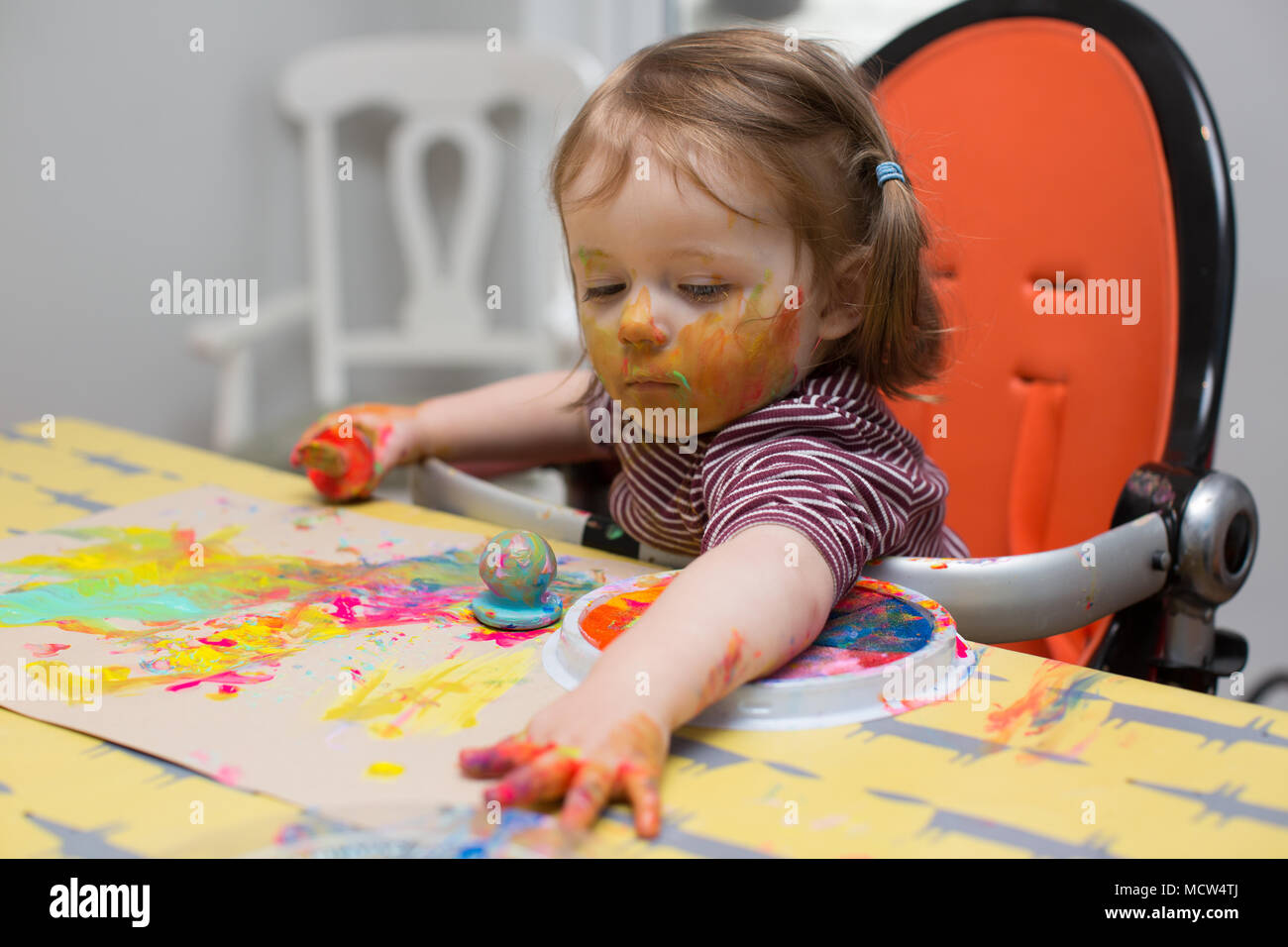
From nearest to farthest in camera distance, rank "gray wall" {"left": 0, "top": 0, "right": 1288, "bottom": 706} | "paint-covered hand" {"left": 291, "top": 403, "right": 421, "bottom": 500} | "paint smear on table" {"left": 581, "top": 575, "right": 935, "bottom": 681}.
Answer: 1. "paint smear on table" {"left": 581, "top": 575, "right": 935, "bottom": 681}
2. "paint-covered hand" {"left": 291, "top": 403, "right": 421, "bottom": 500}
3. "gray wall" {"left": 0, "top": 0, "right": 1288, "bottom": 706}

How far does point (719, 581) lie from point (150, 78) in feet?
4.31

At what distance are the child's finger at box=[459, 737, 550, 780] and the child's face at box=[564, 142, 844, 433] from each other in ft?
0.79

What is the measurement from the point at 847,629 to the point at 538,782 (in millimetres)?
200

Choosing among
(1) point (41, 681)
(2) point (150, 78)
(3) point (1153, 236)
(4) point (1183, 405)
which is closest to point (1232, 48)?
(3) point (1153, 236)

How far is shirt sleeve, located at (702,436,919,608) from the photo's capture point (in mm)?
553

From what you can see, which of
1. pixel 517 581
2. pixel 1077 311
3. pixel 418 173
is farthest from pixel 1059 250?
pixel 418 173

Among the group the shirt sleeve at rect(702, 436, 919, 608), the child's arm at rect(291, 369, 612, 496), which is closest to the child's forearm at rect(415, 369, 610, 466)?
the child's arm at rect(291, 369, 612, 496)

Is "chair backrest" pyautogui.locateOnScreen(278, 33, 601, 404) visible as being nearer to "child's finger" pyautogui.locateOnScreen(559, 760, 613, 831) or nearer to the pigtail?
the pigtail

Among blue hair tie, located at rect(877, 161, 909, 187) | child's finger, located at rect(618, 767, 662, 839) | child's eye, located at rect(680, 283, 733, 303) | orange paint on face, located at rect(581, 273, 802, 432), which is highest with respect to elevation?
blue hair tie, located at rect(877, 161, 909, 187)

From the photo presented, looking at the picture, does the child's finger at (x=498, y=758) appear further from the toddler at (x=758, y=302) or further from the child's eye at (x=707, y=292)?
→ the child's eye at (x=707, y=292)

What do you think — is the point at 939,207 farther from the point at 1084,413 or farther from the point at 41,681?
the point at 41,681

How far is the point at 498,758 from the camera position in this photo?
425 mm

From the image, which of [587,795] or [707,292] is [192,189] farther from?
[587,795]

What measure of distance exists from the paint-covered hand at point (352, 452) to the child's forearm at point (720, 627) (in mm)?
334
